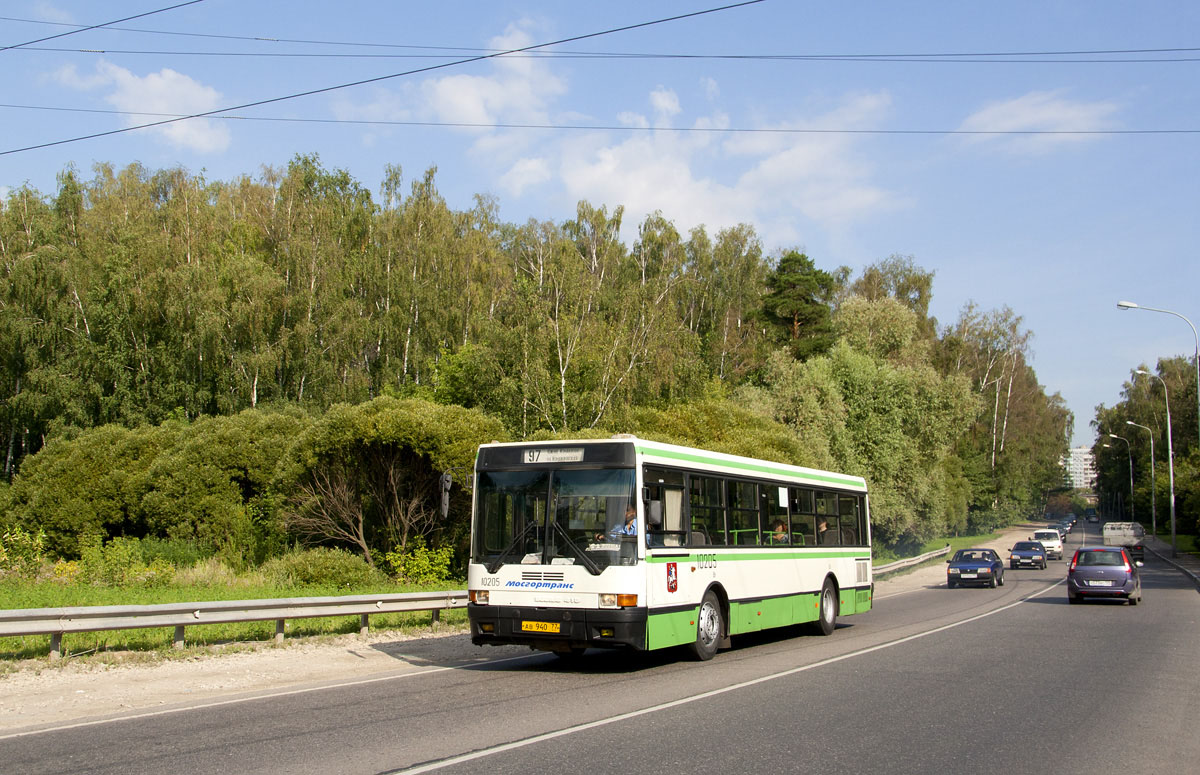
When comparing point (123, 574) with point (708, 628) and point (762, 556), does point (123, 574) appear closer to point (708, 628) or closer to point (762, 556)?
point (708, 628)

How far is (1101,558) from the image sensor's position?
88.2 feet

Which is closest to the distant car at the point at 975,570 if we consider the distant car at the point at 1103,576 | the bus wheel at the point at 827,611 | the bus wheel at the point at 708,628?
the distant car at the point at 1103,576

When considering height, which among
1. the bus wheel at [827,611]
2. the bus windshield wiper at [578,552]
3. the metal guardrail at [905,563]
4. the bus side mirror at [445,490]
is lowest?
the metal guardrail at [905,563]

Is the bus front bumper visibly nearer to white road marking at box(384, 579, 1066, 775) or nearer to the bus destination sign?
white road marking at box(384, 579, 1066, 775)

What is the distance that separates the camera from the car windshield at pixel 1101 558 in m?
26.8

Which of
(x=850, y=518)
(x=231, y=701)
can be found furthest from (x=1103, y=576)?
(x=231, y=701)

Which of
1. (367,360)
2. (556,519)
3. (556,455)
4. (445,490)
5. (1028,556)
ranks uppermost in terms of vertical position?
(367,360)

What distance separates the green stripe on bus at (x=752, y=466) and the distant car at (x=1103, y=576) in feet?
29.2

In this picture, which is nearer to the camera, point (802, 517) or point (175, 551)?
point (802, 517)

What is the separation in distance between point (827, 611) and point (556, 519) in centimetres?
807

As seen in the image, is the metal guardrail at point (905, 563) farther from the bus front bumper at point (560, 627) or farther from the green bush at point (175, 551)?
the bus front bumper at point (560, 627)

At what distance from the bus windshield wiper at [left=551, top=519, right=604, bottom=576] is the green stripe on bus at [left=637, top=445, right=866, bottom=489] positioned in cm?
143

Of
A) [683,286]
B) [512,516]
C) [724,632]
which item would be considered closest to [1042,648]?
[724,632]

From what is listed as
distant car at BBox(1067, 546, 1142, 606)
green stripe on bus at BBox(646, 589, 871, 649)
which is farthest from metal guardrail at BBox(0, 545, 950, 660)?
distant car at BBox(1067, 546, 1142, 606)
